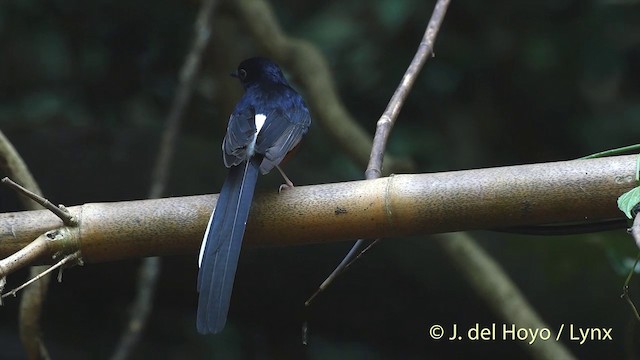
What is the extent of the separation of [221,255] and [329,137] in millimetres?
2104

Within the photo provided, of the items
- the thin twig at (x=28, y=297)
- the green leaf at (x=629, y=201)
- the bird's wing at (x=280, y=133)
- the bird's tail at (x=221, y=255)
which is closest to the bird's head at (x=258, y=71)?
the bird's wing at (x=280, y=133)

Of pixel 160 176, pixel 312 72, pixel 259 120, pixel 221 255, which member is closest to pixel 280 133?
pixel 259 120

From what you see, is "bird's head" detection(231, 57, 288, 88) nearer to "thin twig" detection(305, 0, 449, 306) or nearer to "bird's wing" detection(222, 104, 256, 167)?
"bird's wing" detection(222, 104, 256, 167)

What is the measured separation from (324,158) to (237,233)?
2.54m

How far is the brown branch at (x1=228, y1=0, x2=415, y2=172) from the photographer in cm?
376

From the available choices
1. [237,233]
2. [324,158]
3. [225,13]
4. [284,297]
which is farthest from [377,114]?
[237,233]

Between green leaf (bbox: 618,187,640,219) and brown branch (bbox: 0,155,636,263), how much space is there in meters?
0.10

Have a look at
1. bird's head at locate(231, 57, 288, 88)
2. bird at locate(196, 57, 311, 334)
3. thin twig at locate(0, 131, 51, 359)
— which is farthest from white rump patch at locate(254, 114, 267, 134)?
thin twig at locate(0, 131, 51, 359)

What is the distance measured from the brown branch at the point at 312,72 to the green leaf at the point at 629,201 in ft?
6.55

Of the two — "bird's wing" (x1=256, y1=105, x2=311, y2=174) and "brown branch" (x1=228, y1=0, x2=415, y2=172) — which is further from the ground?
"brown branch" (x1=228, y1=0, x2=415, y2=172)

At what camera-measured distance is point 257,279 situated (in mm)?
3637

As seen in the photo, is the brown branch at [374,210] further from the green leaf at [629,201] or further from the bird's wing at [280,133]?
the bird's wing at [280,133]

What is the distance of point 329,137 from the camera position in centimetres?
391

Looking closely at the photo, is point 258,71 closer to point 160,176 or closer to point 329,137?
point 160,176
